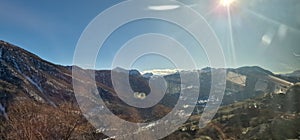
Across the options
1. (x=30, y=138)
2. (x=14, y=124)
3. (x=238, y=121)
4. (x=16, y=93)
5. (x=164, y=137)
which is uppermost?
(x=16, y=93)

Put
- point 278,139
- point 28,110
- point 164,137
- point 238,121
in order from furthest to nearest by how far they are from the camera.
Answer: point 238,121
point 164,137
point 278,139
point 28,110

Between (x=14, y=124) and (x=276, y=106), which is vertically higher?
(x=276, y=106)

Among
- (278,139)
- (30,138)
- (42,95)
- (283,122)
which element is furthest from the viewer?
(42,95)

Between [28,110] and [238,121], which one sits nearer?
[28,110]

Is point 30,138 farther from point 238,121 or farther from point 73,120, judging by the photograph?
point 238,121

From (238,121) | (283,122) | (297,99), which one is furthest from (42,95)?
(283,122)

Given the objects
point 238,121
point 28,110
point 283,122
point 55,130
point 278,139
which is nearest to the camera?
point 55,130

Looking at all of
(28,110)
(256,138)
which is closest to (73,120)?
(28,110)

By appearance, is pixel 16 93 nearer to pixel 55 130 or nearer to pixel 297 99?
pixel 297 99

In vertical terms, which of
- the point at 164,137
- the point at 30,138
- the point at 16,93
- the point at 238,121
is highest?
the point at 16,93
